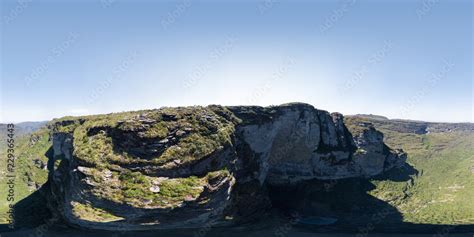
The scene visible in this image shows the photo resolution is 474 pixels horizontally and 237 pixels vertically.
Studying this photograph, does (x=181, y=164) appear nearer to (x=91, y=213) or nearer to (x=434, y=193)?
(x=91, y=213)

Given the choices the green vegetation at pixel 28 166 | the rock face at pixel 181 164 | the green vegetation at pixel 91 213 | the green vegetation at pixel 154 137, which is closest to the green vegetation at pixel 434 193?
the rock face at pixel 181 164

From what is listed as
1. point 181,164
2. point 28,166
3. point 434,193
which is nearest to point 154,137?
point 181,164

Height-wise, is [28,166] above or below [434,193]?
above

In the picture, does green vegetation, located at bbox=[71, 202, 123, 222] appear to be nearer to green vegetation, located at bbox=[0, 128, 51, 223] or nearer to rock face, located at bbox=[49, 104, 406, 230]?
rock face, located at bbox=[49, 104, 406, 230]

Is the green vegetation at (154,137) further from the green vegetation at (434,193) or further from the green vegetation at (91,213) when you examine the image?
the green vegetation at (434,193)

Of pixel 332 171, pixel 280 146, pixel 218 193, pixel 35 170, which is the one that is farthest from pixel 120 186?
pixel 332 171

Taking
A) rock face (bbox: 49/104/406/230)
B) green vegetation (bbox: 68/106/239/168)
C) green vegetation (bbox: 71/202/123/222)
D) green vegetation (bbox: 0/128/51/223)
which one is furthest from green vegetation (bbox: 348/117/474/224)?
green vegetation (bbox: 0/128/51/223)

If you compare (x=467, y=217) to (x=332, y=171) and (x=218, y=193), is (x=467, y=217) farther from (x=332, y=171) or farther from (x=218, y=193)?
(x=218, y=193)

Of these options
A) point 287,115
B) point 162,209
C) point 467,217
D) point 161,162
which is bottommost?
point 467,217
